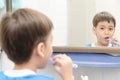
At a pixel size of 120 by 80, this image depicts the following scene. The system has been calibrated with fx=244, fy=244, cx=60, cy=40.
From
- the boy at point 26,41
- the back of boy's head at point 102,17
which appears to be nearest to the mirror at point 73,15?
the back of boy's head at point 102,17

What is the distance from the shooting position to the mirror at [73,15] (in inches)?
40.3

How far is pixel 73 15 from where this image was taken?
3.55ft

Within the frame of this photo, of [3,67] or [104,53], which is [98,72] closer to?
[104,53]

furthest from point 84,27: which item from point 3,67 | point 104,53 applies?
point 3,67

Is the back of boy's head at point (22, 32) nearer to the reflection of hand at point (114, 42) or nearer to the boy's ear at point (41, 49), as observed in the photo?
the boy's ear at point (41, 49)

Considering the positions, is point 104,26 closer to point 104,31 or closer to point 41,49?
point 104,31

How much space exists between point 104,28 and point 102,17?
0.15ft

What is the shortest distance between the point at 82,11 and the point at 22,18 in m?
0.54

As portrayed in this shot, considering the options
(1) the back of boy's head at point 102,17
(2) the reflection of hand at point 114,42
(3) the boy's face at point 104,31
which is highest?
(1) the back of boy's head at point 102,17

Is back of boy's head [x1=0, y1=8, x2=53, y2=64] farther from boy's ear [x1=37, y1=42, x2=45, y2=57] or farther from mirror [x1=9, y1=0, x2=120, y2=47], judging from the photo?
mirror [x1=9, y1=0, x2=120, y2=47]

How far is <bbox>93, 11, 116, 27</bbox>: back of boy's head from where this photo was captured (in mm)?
983

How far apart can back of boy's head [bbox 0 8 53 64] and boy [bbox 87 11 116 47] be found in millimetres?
415

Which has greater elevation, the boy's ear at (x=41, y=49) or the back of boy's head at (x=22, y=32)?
the back of boy's head at (x=22, y=32)

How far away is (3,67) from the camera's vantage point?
3.69ft
